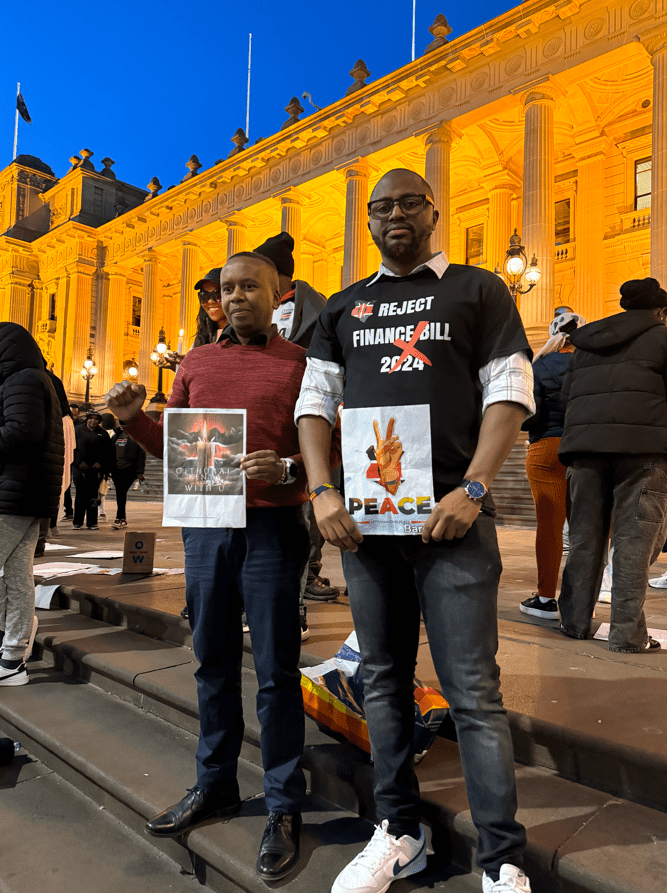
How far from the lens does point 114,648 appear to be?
407cm

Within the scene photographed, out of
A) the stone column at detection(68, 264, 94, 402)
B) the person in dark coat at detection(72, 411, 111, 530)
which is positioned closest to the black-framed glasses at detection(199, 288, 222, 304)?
the person in dark coat at detection(72, 411, 111, 530)

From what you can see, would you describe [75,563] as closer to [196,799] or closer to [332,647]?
[332,647]

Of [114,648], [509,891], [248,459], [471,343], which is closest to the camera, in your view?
[509,891]

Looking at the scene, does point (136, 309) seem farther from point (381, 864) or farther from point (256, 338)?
point (381, 864)

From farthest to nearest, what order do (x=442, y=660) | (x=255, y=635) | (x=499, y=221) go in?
1. (x=499, y=221)
2. (x=255, y=635)
3. (x=442, y=660)

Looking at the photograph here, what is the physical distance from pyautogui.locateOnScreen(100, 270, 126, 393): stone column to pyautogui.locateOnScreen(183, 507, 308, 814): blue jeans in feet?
133

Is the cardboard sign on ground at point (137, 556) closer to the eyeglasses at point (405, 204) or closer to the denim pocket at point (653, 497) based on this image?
the denim pocket at point (653, 497)

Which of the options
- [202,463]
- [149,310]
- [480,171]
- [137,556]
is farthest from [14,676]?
Result: [149,310]

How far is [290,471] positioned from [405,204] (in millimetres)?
937

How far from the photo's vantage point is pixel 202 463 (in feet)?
7.03

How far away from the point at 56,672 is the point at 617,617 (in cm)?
352

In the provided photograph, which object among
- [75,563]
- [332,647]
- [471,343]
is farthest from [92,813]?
[75,563]

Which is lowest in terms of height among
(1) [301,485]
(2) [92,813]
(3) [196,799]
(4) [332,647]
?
(2) [92,813]

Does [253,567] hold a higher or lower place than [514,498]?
lower
